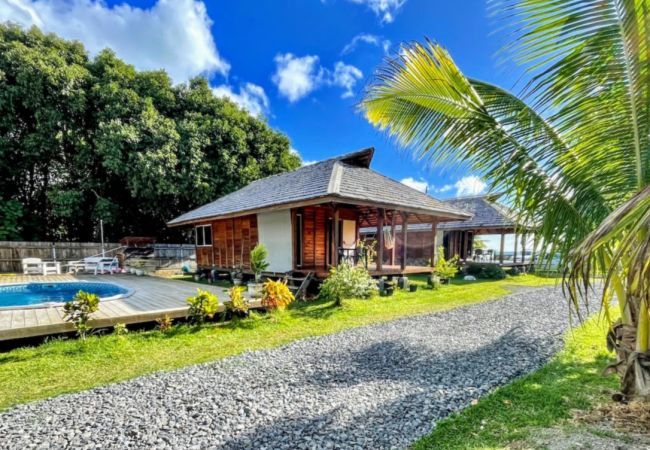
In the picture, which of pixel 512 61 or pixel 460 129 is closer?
pixel 512 61

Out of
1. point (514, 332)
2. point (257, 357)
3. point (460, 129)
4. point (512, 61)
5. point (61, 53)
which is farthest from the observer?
point (61, 53)

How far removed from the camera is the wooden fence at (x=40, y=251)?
16.3 meters

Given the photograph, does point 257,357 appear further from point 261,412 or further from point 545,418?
point 545,418

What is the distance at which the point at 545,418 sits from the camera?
2.91 m

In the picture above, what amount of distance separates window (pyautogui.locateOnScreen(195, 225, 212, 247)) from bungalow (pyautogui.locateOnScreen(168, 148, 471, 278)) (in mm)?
1756

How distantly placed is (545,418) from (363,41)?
37.5ft

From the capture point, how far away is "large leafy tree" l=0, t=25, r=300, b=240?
1759 centimetres

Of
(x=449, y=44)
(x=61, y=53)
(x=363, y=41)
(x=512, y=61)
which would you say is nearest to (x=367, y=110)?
(x=449, y=44)

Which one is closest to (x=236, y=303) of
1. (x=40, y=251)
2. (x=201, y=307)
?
(x=201, y=307)

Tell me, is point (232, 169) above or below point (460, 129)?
above

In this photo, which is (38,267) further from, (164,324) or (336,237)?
(336,237)

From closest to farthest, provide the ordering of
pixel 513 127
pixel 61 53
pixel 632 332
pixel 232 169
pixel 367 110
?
pixel 632 332 < pixel 513 127 < pixel 367 110 < pixel 61 53 < pixel 232 169

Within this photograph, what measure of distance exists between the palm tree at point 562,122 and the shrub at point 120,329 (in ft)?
18.6

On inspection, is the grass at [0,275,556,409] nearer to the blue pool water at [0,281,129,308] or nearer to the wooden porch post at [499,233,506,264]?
the blue pool water at [0,281,129,308]
